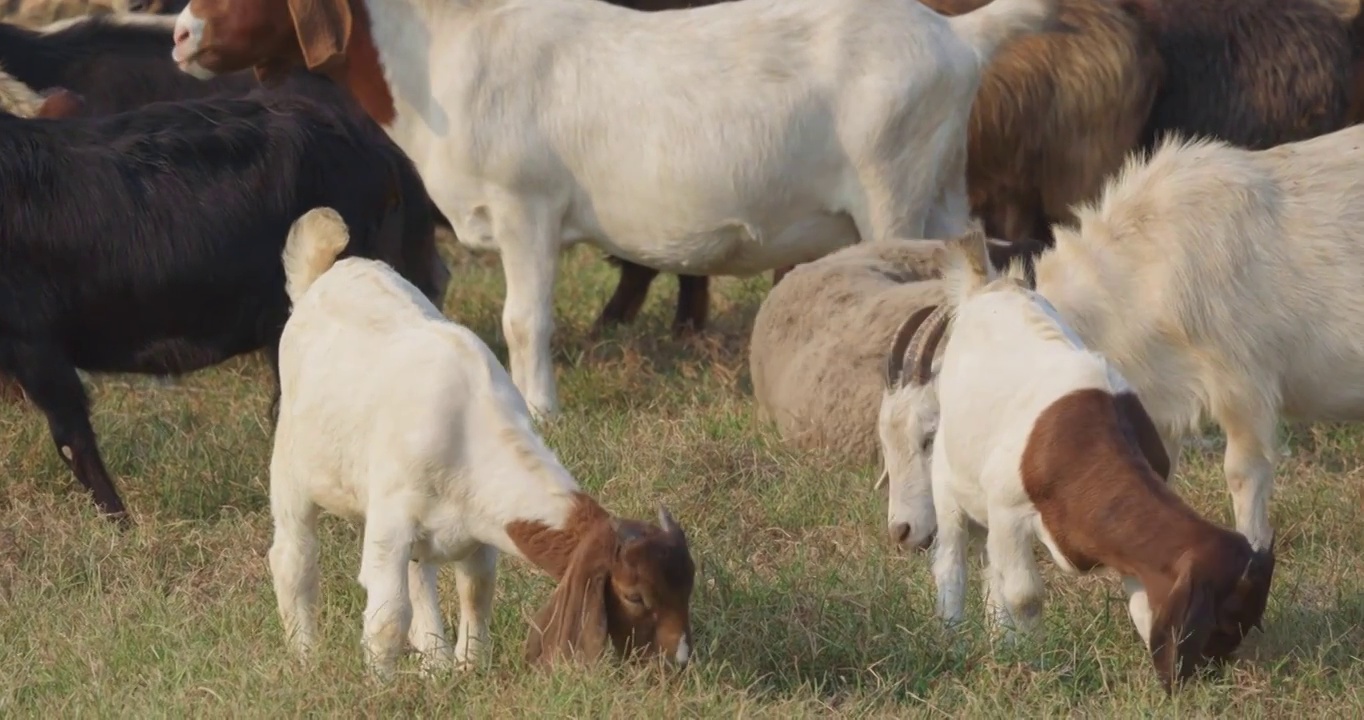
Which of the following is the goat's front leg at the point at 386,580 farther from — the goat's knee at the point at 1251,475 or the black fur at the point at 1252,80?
the black fur at the point at 1252,80

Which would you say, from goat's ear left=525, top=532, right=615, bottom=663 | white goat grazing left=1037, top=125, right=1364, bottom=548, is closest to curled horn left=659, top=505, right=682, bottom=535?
goat's ear left=525, top=532, right=615, bottom=663

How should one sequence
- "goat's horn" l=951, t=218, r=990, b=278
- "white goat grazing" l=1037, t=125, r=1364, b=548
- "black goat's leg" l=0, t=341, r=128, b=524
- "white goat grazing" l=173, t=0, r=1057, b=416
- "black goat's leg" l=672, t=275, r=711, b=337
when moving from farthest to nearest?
1. "black goat's leg" l=672, t=275, r=711, b=337
2. "white goat grazing" l=173, t=0, r=1057, b=416
3. "black goat's leg" l=0, t=341, r=128, b=524
4. "white goat grazing" l=1037, t=125, r=1364, b=548
5. "goat's horn" l=951, t=218, r=990, b=278

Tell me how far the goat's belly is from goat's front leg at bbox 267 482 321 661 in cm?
290

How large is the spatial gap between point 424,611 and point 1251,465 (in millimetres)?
2424

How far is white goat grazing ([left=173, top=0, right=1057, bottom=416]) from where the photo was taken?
25.0 ft

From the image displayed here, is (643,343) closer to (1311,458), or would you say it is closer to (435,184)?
(435,184)

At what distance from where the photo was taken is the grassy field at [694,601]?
4793 millimetres

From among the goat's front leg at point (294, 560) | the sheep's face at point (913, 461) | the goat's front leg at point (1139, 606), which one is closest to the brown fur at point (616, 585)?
the goat's front leg at point (294, 560)

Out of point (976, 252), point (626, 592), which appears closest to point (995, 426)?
point (976, 252)

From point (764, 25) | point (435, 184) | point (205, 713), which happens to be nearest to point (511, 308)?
point (435, 184)

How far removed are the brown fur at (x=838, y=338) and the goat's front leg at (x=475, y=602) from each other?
94.1 inches

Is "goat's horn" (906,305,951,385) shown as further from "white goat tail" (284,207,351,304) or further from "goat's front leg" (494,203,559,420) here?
"goat's front leg" (494,203,559,420)

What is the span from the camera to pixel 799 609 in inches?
211

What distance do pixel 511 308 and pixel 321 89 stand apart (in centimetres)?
142
